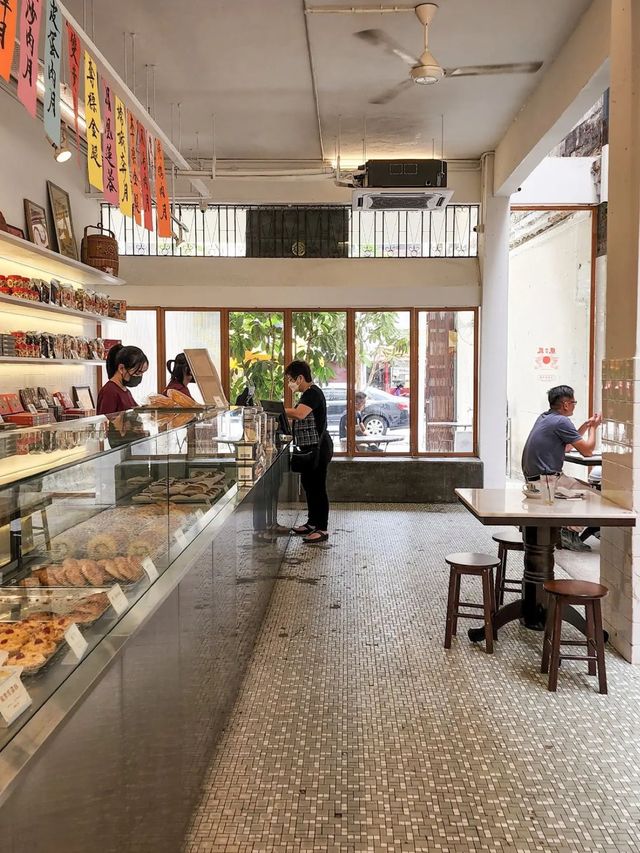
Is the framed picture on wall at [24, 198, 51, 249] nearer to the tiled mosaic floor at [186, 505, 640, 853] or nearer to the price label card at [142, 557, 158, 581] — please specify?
the tiled mosaic floor at [186, 505, 640, 853]

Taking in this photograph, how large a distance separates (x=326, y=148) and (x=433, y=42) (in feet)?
9.08

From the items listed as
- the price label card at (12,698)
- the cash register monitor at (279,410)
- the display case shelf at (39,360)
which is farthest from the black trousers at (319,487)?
the price label card at (12,698)

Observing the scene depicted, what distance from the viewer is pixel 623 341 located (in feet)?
13.8

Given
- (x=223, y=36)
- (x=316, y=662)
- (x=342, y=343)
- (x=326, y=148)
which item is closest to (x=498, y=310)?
(x=342, y=343)

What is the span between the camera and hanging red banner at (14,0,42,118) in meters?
2.75

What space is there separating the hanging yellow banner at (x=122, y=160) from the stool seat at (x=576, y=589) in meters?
3.12

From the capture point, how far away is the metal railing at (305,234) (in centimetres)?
898

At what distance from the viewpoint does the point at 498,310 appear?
8742mm

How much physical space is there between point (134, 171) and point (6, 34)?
208 cm

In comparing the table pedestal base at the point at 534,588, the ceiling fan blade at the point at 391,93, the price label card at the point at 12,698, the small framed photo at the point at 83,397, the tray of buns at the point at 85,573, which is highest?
the ceiling fan blade at the point at 391,93

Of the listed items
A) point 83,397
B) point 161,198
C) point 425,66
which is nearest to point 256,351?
point 83,397

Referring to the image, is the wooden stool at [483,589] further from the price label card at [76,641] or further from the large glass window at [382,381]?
the large glass window at [382,381]

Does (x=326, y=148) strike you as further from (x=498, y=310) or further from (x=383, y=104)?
(x=498, y=310)

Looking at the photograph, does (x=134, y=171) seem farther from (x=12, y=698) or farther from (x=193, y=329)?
(x=193, y=329)
